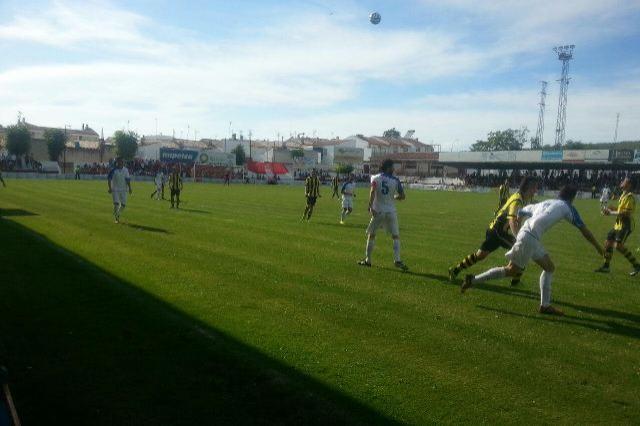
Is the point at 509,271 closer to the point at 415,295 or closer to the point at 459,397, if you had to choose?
the point at 415,295

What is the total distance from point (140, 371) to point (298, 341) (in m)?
1.74

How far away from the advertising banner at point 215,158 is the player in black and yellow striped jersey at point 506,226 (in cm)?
6669

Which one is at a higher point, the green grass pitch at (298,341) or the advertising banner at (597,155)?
the advertising banner at (597,155)

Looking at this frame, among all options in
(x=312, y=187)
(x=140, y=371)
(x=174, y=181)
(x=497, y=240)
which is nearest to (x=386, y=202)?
(x=497, y=240)

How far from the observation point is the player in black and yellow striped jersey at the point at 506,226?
8414 mm

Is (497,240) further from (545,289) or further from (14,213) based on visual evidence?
(14,213)

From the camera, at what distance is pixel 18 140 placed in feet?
232

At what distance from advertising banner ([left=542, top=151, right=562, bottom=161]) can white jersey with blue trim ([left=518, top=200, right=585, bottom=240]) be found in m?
62.3

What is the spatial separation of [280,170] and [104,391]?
74.7 metres

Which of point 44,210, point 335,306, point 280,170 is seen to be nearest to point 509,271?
point 335,306

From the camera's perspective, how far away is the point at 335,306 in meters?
7.66

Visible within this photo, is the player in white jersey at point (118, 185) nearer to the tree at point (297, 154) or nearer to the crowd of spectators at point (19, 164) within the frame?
the crowd of spectators at point (19, 164)

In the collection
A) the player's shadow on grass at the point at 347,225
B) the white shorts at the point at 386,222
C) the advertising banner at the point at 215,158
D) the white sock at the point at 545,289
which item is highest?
the advertising banner at the point at 215,158

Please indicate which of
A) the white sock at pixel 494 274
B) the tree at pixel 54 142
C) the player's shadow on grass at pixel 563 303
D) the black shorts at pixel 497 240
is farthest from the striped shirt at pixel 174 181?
the tree at pixel 54 142
